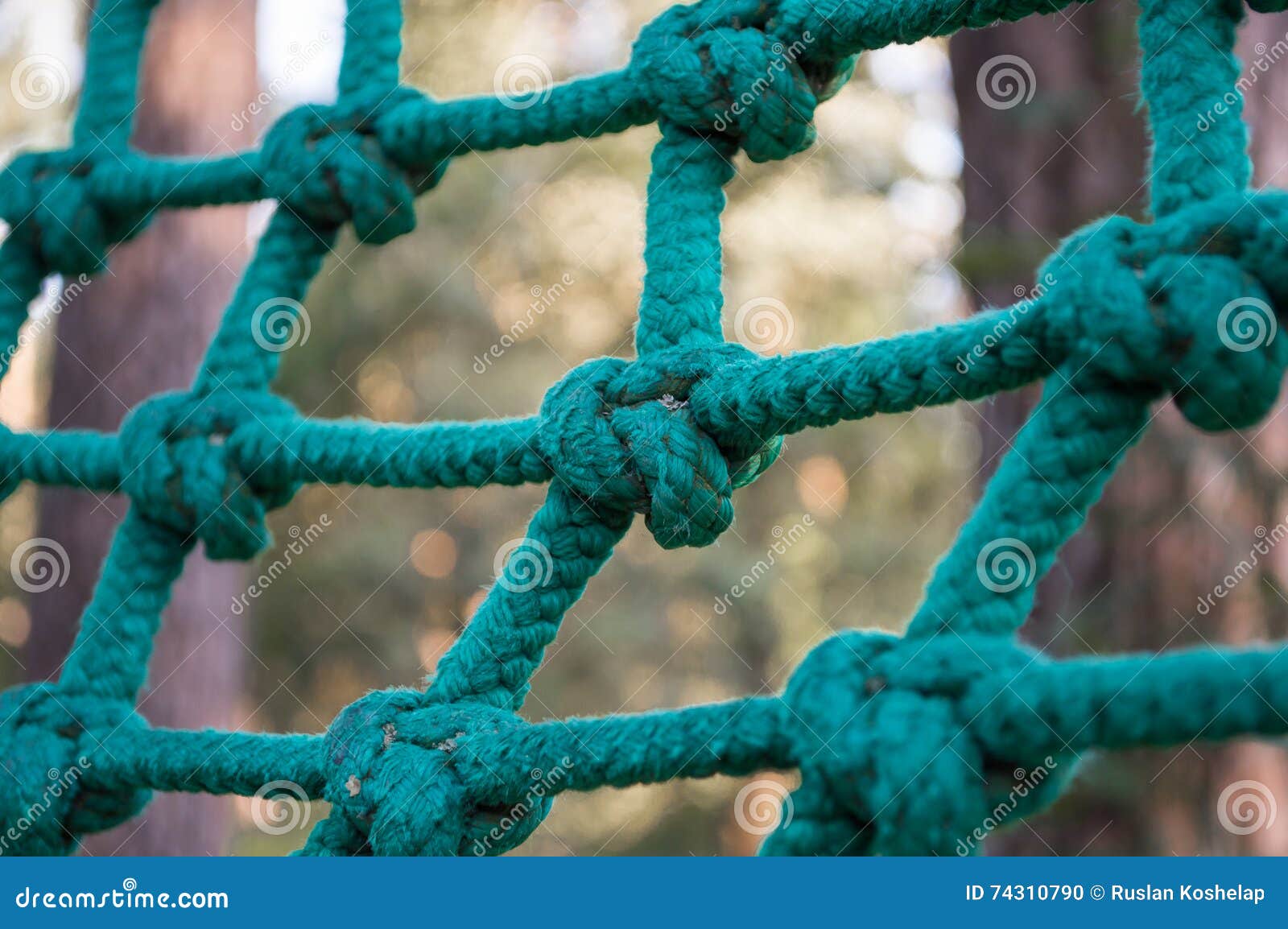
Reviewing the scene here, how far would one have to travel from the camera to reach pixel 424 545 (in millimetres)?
4840

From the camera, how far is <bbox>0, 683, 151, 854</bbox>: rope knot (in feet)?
2.07

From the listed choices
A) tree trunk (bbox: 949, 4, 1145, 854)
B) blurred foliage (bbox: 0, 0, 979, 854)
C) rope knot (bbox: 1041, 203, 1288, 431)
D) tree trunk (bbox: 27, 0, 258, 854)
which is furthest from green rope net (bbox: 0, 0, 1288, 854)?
blurred foliage (bbox: 0, 0, 979, 854)

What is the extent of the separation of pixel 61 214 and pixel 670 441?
0.47 meters

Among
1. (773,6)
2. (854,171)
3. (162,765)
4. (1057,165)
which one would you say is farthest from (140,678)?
(854,171)

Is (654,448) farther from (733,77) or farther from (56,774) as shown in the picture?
(56,774)

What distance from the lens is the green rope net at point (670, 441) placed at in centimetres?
42

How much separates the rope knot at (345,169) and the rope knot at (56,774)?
303 mm

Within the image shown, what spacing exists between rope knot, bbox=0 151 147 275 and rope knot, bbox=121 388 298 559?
154mm

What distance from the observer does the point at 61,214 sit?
0.76m

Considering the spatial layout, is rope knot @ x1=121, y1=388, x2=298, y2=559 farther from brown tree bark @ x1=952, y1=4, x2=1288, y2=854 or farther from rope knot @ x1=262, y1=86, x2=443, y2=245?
brown tree bark @ x1=952, y1=4, x2=1288, y2=854

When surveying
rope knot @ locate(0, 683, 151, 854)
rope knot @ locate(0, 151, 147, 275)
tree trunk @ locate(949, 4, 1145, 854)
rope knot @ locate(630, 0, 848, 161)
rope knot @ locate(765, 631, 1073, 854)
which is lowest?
rope knot @ locate(0, 683, 151, 854)

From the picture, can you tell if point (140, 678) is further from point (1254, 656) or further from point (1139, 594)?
point (1139, 594)

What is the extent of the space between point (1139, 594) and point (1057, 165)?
0.48 m

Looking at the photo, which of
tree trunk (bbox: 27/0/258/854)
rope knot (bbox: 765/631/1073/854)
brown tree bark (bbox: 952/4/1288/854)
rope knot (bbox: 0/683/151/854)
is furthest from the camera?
tree trunk (bbox: 27/0/258/854)
